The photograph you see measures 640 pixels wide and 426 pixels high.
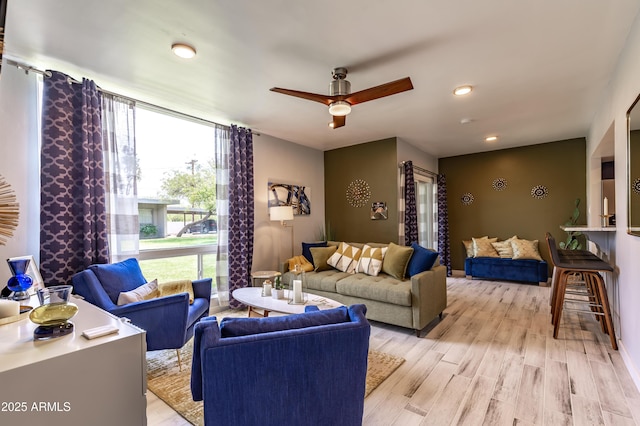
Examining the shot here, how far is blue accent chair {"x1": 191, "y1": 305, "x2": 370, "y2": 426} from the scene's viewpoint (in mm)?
1104

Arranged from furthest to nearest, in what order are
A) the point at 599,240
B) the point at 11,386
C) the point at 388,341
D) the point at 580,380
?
the point at 599,240 < the point at 388,341 < the point at 580,380 < the point at 11,386

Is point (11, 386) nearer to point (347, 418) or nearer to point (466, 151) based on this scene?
point (347, 418)

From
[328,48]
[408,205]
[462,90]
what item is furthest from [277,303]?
[408,205]

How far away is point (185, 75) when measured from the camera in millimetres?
2641

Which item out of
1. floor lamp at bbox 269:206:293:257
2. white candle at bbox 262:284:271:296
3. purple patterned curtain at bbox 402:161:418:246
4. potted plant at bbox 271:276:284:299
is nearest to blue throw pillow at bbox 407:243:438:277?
purple patterned curtain at bbox 402:161:418:246

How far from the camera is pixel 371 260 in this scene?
3.82 meters

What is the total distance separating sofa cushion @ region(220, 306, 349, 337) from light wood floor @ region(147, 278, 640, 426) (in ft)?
3.19

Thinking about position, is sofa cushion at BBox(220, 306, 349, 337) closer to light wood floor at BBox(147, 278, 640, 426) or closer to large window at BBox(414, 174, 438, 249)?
light wood floor at BBox(147, 278, 640, 426)

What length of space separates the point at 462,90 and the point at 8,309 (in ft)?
12.5

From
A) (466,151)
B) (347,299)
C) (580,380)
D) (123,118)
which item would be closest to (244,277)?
(347,299)

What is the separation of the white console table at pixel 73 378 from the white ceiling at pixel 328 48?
1888 millimetres

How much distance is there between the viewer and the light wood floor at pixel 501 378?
183cm

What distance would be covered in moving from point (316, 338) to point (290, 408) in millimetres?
316

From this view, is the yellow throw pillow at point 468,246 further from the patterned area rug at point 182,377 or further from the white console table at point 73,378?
the white console table at point 73,378
